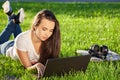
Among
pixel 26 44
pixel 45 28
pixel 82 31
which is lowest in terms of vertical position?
pixel 82 31

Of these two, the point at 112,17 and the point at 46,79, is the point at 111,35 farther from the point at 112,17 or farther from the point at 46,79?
the point at 46,79

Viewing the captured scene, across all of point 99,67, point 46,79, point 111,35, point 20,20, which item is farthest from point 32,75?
point 111,35

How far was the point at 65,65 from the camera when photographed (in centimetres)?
607

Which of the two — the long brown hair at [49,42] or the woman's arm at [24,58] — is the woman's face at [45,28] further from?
the woman's arm at [24,58]

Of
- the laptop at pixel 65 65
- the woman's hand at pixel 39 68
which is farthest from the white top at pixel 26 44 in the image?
the laptop at pixel 65 65

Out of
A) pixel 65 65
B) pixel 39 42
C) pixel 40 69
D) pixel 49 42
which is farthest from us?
pixel 39 42

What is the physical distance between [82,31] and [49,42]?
416 cm

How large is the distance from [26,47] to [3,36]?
200cm

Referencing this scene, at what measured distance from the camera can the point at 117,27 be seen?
1114 centimetres

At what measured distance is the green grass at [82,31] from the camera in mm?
6455

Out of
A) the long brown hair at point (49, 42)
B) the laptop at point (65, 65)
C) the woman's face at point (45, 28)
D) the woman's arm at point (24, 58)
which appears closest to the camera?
the laptop at point (65, 65)

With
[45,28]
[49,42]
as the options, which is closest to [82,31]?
[49,42]

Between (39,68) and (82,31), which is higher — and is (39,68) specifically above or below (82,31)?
above

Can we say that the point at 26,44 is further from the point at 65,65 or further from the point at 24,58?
the point at 65,65
